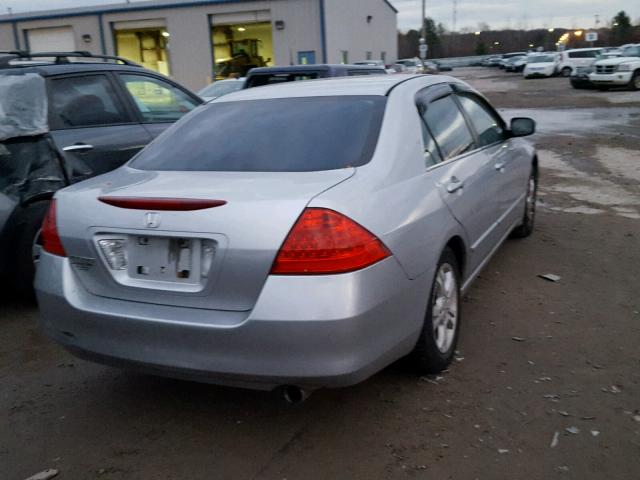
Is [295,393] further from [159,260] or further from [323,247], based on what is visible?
[159,260]

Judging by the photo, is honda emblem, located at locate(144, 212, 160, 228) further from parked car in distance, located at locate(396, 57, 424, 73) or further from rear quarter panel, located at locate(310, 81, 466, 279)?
parked car in distance, located at locate(396, 57, 424, 73)

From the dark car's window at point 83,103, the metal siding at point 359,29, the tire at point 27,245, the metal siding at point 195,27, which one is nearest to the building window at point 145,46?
the metal siding at point 195,27

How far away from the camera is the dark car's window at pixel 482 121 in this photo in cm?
462

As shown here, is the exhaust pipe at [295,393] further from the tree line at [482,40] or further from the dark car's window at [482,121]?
the tree line at [482,40]

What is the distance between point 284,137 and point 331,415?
146 cm

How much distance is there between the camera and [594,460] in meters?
2.75

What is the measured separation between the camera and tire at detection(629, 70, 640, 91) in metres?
26.1

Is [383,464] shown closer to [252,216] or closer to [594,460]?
[594,460]

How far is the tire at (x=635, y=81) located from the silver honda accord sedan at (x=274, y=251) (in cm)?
2608

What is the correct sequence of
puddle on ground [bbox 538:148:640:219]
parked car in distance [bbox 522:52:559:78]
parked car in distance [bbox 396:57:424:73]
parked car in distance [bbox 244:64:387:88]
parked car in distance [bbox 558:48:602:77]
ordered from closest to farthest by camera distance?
puddle on ground [bbox 538:148:640:219]
parked car in distance [bbox 244:64:387:88]
parked car in distance [bbox 396:57:424:73]
parked car in distance [bbox 558:48:602:77]
parked car in distance [bbox 522:52:559:78]

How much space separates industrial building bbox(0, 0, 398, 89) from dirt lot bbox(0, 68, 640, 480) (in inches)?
1103

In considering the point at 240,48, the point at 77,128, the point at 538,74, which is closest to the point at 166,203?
the point at 77,128

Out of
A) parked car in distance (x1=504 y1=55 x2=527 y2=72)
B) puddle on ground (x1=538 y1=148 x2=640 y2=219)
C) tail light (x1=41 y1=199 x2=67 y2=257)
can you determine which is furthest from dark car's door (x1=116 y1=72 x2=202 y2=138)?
parked car in distance (x1=504 y1=55 x2=527 y2=72)

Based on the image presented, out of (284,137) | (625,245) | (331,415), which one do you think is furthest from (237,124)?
(625,245)
